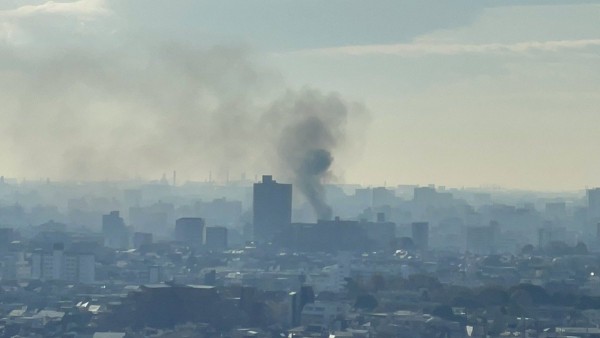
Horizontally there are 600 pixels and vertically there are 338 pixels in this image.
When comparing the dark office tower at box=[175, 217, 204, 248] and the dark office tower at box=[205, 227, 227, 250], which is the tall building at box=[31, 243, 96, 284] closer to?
the dark office tower at box=[205, 227, 227, 250]

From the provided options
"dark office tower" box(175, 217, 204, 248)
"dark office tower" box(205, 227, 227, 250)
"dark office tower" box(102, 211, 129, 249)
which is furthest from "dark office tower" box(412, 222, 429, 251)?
"dark office tower" box(102, 211, 129, 249)

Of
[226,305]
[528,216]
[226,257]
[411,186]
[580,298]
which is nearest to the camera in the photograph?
[226,305]

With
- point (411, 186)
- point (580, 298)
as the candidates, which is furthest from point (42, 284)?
point (411, 186)

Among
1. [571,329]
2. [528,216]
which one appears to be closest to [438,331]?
[571,329]

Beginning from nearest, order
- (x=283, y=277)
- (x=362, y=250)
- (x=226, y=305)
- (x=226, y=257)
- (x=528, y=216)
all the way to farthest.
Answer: (x=226, y=305) < (x=283, y=277) < (x=226, y=257) < (x=362, y=250) < (x=528, y=216)

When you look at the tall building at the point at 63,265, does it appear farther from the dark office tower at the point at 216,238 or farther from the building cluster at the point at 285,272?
the dark office tower at the point at 216,238

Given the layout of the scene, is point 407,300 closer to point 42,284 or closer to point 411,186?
point 42,284

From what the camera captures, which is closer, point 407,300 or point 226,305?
point 226,305
